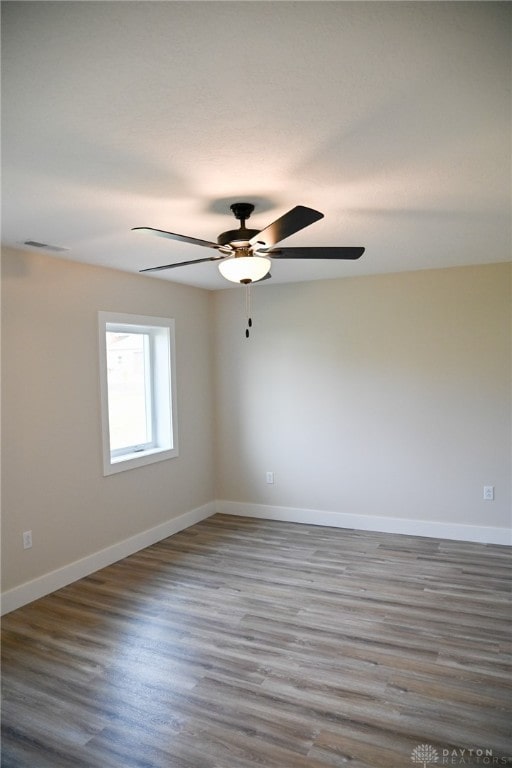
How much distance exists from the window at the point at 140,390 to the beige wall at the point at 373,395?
2.59 ft

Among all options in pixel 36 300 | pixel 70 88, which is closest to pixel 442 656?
pixel 70 88

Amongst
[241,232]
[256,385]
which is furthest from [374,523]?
[241,232]

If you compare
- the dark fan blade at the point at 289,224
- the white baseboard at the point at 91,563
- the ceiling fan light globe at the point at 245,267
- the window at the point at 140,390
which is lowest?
the white baseboard at the point at 91,563

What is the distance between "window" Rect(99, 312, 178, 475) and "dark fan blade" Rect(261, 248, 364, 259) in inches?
78.9

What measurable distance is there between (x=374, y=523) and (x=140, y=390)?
254cm

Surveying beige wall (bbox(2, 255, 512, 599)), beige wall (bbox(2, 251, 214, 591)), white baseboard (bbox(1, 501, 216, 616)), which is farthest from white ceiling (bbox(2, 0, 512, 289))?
white baseboard (bbox(1, 501, 216, 616))

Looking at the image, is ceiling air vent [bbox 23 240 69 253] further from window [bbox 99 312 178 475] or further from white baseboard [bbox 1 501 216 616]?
white baseboard [bbox 1 501 216 616]

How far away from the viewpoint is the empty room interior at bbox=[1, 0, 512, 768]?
142 centimetres

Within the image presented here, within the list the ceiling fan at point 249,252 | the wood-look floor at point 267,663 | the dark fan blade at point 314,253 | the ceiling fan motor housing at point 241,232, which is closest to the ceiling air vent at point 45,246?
the ceiling fan at point 249,252

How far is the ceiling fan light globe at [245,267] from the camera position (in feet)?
8.02

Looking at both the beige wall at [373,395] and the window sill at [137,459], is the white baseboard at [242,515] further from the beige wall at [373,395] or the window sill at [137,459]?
the window sill at [137,459]

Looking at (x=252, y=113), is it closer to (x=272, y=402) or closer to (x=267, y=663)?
(x=267, y=663)

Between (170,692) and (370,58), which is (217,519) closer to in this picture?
(170,692)

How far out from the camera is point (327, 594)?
11.3 ft
